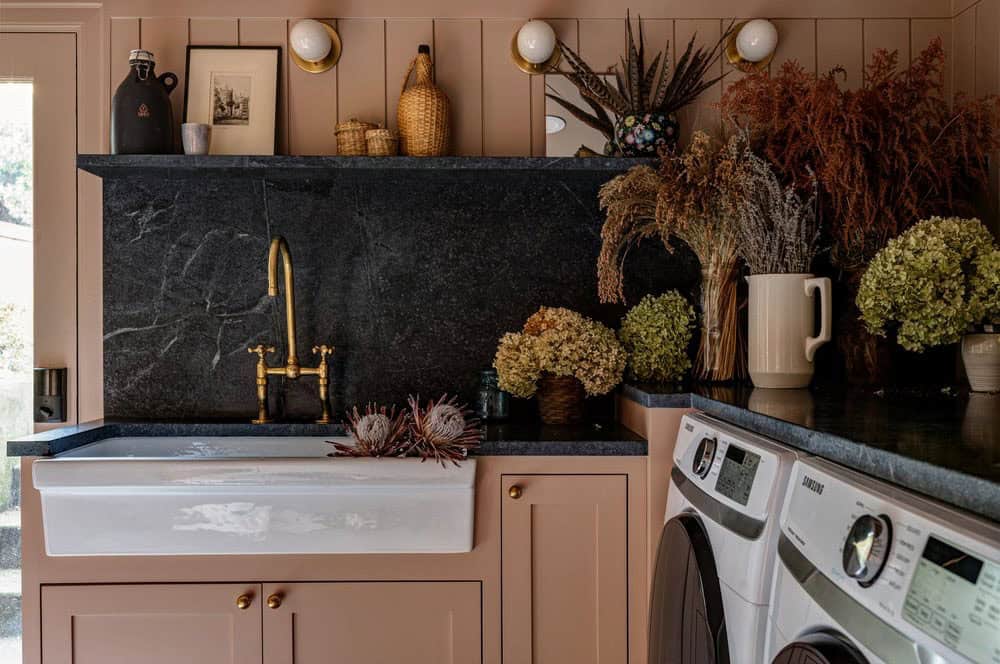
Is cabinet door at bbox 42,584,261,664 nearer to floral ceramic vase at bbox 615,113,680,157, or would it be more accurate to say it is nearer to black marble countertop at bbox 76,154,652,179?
black marble countertop at bbox 76,154,652,179

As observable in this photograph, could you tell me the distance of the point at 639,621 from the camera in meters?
1.57

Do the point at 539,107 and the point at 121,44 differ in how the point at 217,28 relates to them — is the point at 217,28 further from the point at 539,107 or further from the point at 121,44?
the point at 539,107

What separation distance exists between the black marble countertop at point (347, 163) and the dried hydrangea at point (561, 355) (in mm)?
413

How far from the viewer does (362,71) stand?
2.06 metres

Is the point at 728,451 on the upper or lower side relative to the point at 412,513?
upper

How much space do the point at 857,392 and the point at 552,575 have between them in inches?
32.0

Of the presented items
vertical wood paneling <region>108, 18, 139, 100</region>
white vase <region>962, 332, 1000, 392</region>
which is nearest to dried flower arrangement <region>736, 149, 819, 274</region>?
white vase <region>962, 332, 1000, 392</region>

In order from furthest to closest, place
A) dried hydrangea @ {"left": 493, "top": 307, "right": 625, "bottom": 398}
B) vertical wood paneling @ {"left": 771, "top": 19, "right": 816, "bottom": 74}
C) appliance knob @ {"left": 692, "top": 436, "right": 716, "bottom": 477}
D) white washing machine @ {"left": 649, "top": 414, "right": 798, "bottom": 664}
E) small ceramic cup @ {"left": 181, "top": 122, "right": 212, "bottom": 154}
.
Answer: vertical wood paneling @ {"left": 771, "top": 19, "right": 816, "bottom": 74} → small ceramic cup @ {"left": 181, "top": 122, "right": 212, "bottom": 154} → dried hydrangea @ {"left": 493, "top": 307, "right": 625, "bottom": 398} → appliance knob @ {"left": 692, "top": 436, "right": 716, "bottom": 477} → white washing machine @ {"left": 649, "top": 414, "right": 798, "bottom": 664}

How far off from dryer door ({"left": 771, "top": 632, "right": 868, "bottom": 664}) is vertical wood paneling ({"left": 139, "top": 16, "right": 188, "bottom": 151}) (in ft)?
6.79

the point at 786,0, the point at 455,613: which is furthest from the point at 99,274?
the point at 786,0

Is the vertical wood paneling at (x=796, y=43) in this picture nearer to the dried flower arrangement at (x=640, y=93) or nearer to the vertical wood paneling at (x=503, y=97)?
the dried flower arrangement at (x=640, y=93)

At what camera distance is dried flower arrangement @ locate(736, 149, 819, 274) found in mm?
1637

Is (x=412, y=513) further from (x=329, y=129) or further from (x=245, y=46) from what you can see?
(x=245, y=46)

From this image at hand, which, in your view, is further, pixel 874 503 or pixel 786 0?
pixel 786 0
